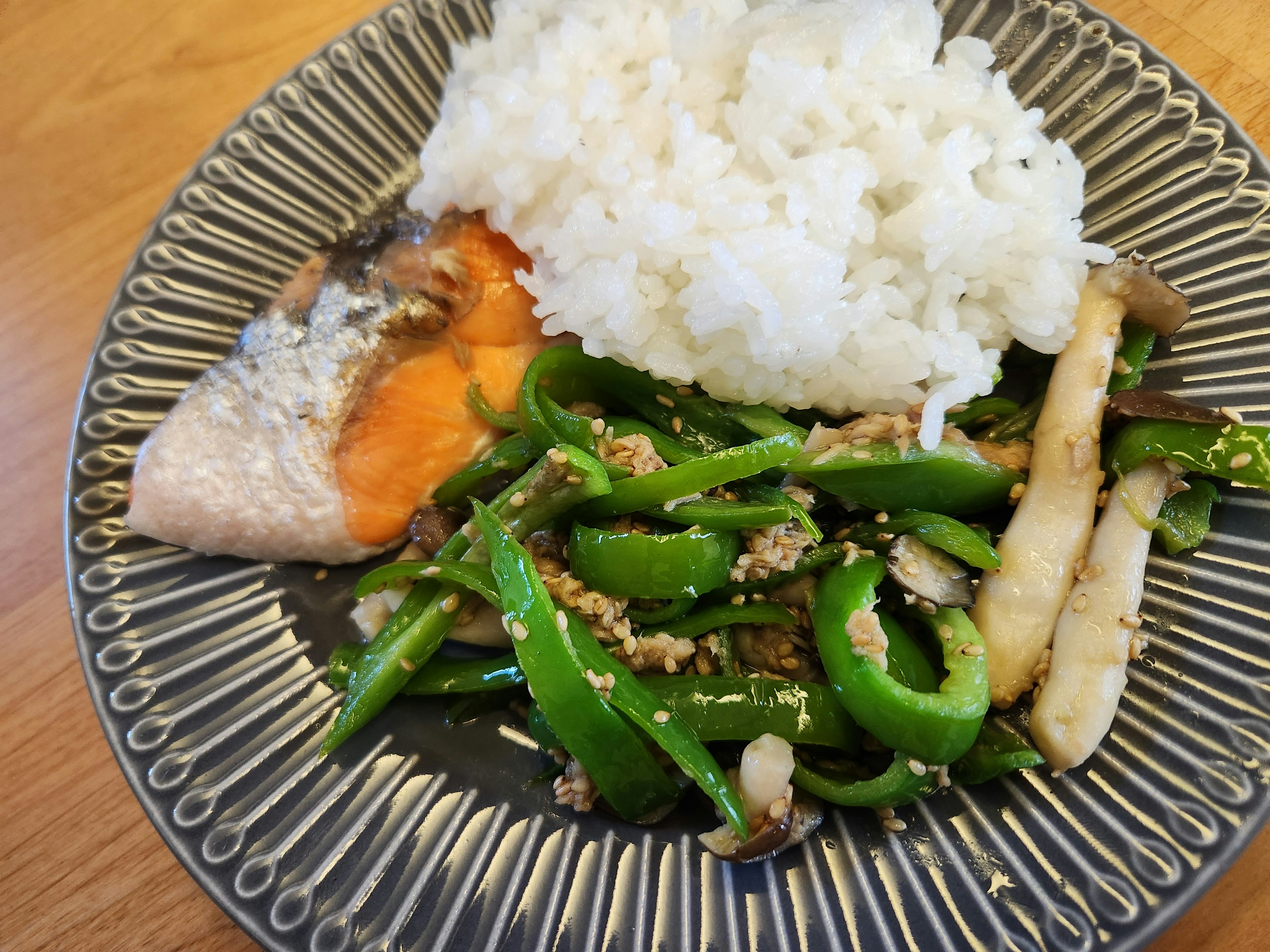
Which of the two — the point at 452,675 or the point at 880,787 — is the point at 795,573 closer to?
the point at 880,787

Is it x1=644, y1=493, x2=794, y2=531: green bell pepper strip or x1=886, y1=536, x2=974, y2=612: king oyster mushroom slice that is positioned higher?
x1=644, y1=493, x2=794, y2=531: green bell pepper strip

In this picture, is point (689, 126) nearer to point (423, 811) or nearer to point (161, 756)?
point (423, 811)

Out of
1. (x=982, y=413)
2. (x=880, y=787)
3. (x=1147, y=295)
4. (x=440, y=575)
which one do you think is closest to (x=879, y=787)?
(x=880, y=787)

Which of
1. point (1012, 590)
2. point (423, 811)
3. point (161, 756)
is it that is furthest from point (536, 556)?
point (1012, 590)

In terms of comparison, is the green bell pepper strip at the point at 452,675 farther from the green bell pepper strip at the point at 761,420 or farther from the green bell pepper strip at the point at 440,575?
the green bell pepper strip at the point at 761,420

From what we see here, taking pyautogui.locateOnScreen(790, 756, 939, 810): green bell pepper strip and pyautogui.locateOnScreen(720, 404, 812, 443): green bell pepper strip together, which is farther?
pyautogui.locateOnScreen(720, 404, 812, 443): green bell pepper strip

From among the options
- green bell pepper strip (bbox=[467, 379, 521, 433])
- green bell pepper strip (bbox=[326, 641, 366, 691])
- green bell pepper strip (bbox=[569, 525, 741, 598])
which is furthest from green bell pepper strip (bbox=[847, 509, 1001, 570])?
green bell pepper strip (bbox=[326, 641, 366, 691])

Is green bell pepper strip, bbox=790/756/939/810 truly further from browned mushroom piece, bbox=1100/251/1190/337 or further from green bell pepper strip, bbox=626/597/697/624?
browned mushroom piece, bbox=1100/251/1190/337
